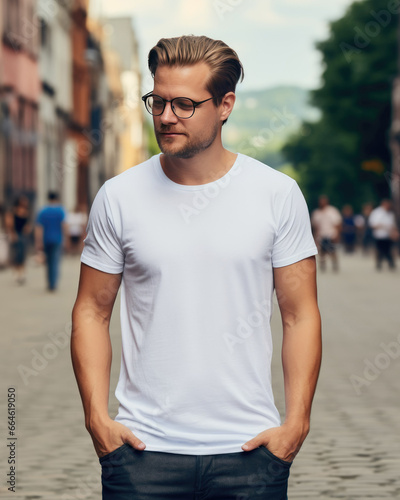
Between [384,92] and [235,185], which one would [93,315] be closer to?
[235,185]

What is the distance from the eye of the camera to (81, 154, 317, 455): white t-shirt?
2.55 metres

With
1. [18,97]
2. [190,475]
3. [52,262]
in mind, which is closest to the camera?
[190,475]

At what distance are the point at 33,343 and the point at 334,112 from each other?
138 feet

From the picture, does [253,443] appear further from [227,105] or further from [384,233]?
[384,233]

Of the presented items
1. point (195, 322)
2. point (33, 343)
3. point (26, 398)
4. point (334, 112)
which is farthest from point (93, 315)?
point (334, 112)

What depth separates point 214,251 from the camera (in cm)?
256

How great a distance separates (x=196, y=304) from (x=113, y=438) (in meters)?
0.36

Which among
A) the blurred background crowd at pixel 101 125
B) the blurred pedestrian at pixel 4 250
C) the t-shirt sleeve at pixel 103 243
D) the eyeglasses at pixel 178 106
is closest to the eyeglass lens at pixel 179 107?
the eyeglasses at pixel 178 106

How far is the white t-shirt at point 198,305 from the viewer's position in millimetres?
2547

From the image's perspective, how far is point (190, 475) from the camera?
2.51 m

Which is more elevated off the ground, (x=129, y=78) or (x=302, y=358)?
(x=129, y=78)

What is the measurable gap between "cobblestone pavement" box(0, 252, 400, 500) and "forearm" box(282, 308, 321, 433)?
2702 millimetres

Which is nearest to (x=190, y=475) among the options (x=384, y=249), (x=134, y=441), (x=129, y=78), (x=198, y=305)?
(x=134, y=441)

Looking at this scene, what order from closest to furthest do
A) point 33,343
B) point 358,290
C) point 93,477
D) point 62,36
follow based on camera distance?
point 93,477, point 33,343, point 358,290, point 62,36
